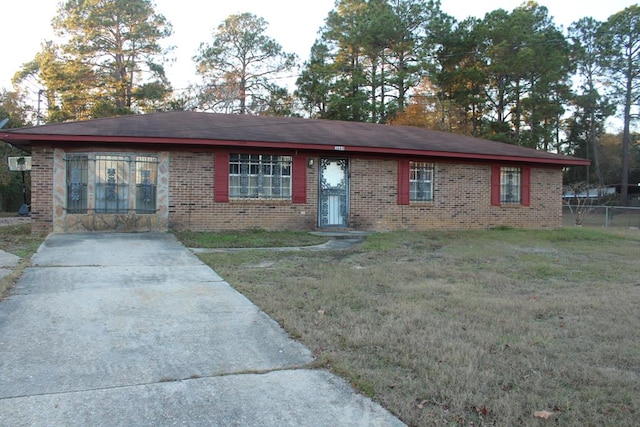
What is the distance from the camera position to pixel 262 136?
1446cm

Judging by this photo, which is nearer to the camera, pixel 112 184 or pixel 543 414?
pixel 543 414

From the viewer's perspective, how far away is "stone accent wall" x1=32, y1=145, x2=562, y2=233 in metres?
12.9

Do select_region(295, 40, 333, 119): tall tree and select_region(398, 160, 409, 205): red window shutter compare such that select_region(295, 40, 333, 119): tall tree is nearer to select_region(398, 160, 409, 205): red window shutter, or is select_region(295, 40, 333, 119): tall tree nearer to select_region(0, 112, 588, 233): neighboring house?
select_region(0, 112, 588, 233): neighboring house

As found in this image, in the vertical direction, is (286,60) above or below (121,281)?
above

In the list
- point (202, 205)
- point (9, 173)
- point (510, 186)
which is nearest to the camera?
point (202, 205)

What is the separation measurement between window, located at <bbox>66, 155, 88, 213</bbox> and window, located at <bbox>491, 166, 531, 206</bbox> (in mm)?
13054

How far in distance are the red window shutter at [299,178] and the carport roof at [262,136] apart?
1.98ft

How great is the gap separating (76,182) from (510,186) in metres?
14.0

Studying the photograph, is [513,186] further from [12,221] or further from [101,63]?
[101,63]

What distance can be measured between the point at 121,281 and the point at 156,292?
932mm

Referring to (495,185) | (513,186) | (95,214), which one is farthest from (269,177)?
(513,186)

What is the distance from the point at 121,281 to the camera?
6969mm

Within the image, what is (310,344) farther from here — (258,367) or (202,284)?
(202,284)

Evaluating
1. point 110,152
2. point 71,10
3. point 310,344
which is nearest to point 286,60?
A: point 71,10
